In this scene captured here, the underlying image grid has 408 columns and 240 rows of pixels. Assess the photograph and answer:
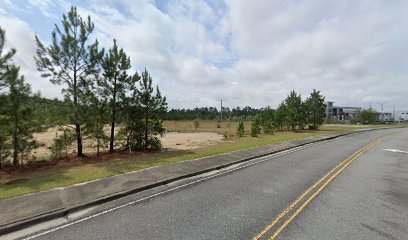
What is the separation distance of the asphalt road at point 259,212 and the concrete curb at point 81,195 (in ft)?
3.08

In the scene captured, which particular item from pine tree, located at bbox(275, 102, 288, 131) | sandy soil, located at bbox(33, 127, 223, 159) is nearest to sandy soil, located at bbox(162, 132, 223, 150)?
sandy soil, located at bbox(33, 127, 223, 159)

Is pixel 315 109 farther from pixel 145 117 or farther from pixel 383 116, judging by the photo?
pixel 383 116

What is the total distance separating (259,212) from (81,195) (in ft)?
17.6

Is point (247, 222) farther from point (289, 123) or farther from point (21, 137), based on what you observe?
point (289, 123)

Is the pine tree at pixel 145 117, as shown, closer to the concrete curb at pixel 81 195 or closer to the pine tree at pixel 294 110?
the concrete curb at pixel 81 195

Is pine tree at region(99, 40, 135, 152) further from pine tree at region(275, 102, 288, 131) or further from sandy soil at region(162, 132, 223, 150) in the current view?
pine tree at region(275, 102, 288, 131)

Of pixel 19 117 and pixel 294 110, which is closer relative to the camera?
pixel 19 117

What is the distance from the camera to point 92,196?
7277mm

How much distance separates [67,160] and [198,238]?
1154cm

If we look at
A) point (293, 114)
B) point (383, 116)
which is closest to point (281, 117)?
point (293, 114)

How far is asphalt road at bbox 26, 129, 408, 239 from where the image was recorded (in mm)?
5164

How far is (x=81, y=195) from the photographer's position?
24.1 ft

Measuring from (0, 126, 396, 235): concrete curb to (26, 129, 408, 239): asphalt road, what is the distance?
0.94 m

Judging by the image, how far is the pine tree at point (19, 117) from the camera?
11078 millimetres
